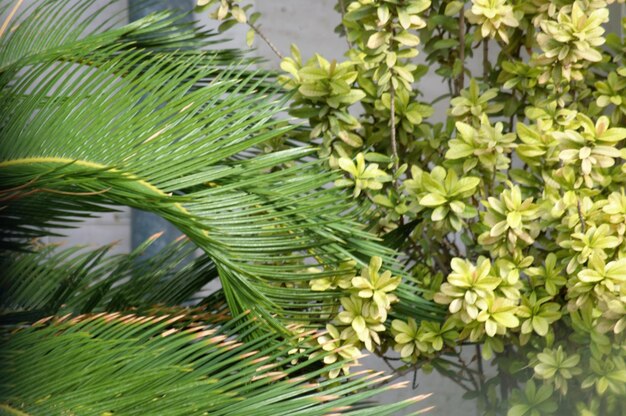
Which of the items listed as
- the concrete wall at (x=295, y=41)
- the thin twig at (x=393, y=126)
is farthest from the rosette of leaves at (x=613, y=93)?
the concrete wall at (x=295, y=41)

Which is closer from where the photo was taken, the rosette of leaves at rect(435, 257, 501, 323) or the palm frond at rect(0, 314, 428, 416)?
the palm frond at rect(0, 314, 428, 416)

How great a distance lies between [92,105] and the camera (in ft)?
3.02

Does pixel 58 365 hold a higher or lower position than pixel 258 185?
lower

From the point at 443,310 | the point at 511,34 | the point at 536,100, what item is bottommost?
the point at 443,310

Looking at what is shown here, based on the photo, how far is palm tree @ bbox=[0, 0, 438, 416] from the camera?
738 millimetres

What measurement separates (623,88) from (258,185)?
1.79 ft

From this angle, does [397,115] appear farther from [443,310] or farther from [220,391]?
[220,391]

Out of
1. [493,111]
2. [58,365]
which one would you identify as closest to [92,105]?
[58,365]

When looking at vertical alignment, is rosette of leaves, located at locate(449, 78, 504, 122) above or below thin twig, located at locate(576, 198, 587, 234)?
above

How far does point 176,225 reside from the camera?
0.87 metres

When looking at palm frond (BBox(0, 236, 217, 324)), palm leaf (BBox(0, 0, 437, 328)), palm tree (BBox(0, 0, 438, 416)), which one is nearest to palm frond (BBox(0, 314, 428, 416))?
palm tree (BBox(0, 0, 438, 416))

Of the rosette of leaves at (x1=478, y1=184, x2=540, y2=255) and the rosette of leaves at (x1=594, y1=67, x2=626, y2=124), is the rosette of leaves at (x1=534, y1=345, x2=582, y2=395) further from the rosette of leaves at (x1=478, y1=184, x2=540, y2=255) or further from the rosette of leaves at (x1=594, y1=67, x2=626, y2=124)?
the rosette of leaves at (x1=594, y1=67, x2=626, y2=124)

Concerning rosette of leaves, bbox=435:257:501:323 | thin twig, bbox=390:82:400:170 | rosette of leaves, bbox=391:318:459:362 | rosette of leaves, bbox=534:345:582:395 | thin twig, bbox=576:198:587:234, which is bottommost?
rosette of leaves, bbox=534:345:582:395

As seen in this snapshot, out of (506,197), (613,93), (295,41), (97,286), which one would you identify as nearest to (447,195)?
(506,197)
